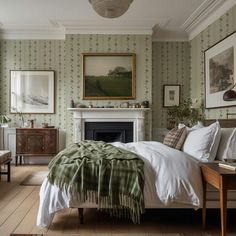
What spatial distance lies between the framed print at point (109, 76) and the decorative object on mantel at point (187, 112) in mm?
1001

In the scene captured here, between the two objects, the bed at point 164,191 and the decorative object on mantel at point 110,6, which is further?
the decorative object on mantel at point 110,6

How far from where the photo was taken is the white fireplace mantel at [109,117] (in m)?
6.24

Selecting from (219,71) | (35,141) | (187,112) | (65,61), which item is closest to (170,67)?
(187,112)

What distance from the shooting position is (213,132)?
10.1 feet

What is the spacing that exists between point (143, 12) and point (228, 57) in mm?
1939

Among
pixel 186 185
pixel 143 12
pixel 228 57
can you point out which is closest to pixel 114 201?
pixel 186 185

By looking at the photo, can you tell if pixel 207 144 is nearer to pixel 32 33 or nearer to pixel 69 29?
pixel 69 29

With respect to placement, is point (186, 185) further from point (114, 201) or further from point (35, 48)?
point (35, 48)

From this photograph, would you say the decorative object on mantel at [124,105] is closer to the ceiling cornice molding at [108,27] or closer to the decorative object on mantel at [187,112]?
the decorative object on mantel at [187,112]

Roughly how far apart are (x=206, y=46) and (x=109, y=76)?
2.16m

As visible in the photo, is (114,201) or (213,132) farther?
(213,132)

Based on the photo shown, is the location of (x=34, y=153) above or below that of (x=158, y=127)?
below

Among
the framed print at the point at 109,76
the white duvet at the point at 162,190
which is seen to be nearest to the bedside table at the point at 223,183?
the white duvet at the point at 162,190

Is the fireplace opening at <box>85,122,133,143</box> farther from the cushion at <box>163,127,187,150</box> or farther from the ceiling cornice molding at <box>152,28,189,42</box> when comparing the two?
the cushion at <box>163,127,187,150</box>
